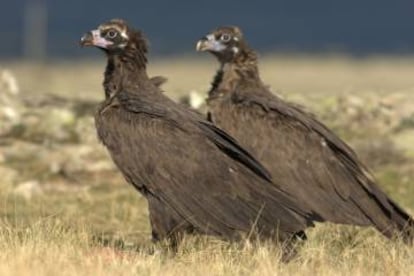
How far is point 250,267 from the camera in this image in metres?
11.9

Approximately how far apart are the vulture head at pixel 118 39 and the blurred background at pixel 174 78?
244 centimetres

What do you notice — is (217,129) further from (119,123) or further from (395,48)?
(395,48)

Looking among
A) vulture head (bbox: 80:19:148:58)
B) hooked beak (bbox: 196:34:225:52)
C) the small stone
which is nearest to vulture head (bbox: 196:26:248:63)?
hooked beak (bbox: 196:34:225:52)

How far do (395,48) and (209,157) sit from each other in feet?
293

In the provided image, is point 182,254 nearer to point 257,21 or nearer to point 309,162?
point 309,162

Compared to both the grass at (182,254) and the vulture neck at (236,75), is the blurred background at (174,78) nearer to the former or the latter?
the vulture neck at (236,75)

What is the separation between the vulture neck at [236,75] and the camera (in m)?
14.8

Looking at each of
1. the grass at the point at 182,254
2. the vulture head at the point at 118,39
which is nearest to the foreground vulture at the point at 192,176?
the grass at the point at 182,254

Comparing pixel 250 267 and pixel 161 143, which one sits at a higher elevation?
pixel 161 143

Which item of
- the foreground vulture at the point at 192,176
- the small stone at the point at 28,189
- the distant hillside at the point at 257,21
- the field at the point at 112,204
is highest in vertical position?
the foreground vulture at the point at 192,176

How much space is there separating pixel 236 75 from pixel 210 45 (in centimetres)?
62

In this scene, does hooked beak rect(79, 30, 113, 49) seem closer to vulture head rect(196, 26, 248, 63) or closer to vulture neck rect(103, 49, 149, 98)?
vulture neck rect(103, 49, 149, 98)

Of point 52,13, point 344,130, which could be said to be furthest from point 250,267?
point 52,13

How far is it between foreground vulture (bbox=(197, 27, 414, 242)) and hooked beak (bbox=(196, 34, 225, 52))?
0.94m
